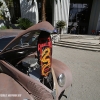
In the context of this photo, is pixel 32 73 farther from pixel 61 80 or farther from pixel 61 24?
pixel 61 24

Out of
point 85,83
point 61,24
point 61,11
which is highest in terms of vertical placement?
point 61,11

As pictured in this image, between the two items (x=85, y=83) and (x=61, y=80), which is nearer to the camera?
(x=61, y=80)

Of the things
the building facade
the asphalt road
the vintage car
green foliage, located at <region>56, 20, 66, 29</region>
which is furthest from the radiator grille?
the building facade

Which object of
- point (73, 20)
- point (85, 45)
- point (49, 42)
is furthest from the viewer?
point (73, 20)

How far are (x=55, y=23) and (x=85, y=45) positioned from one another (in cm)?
761

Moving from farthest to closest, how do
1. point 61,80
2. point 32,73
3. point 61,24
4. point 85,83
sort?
1. point 61,24
2. point 85,83
3. point 61,80
4. point 32,73

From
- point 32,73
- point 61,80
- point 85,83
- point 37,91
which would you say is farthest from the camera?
point 85,83

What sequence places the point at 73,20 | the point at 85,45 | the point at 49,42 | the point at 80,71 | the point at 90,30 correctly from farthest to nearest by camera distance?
the point at 73,20, the point at 90,30, the point at 85,45, the point at 80,71, the point at 49,42

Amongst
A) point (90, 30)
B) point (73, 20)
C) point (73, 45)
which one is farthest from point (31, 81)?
point (73, 20)

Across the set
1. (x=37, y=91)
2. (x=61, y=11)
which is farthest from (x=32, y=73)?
(x=61, y=11)

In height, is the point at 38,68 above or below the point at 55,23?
below

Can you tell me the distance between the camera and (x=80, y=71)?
14.7 ft

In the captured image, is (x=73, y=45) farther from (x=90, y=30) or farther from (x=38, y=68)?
(x=90, y=30)

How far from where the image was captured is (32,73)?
6.82 ft
